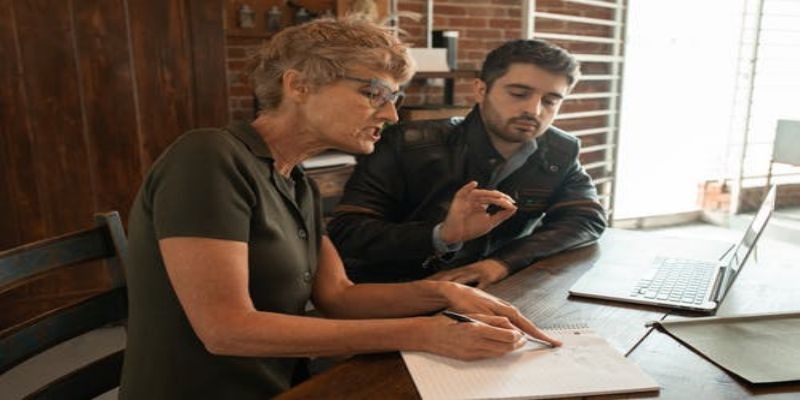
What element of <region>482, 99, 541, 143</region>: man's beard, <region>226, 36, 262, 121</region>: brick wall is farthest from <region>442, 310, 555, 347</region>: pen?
<region>226, 36, 262, 121</region>: brick wall

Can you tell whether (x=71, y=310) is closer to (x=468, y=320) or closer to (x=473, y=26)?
(x=468, y=320)

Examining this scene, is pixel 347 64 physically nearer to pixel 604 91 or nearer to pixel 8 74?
pixel 8 74

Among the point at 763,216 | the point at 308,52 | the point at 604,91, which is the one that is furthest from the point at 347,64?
the point at 604,91

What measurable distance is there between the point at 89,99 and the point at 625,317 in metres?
2.43

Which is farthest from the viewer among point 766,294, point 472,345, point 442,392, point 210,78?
point 210,78

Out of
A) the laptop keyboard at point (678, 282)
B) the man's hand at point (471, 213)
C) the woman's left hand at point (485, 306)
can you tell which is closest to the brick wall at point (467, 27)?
the man's hand at point (471, 213)

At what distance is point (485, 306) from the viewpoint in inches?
47.0

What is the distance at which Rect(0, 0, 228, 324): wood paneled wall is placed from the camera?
8.53 feet

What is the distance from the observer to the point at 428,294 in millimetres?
1300

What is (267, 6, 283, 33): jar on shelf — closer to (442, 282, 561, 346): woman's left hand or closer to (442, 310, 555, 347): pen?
(442, 282, 561, 346): woman's left hand

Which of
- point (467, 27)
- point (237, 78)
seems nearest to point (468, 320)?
point (237, 78)

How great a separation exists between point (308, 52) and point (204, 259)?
47 centimetres

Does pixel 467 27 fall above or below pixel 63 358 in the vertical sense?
above

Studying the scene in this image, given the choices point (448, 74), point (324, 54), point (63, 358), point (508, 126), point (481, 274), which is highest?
point (324, 54)
